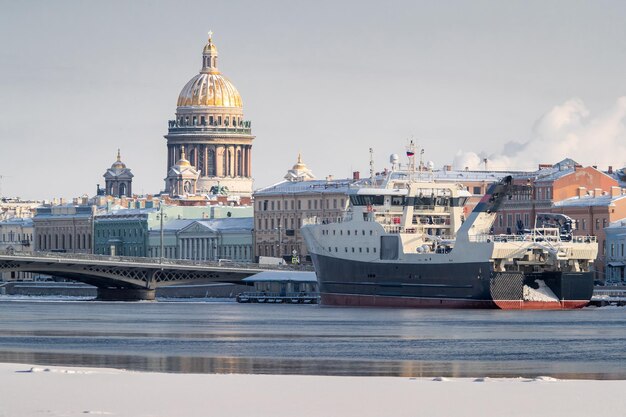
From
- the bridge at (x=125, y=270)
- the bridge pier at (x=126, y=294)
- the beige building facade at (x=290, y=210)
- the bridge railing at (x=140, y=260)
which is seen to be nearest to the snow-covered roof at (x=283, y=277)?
the bridge at (x=125, y=270)

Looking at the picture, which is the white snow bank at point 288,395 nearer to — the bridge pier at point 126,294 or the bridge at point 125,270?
the bridge at point 125,270

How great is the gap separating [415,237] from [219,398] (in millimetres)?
67378

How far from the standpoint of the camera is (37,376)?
45344mm

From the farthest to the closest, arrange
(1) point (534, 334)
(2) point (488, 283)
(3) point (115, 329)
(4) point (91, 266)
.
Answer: (4) point (91, 266) < (2) point (488, 283) < (3) point (115, 329) < (1) point (534, 334)

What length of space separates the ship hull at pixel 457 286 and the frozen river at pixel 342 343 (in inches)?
133

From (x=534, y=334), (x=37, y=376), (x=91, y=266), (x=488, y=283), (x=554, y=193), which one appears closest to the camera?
(x=37, y=376)

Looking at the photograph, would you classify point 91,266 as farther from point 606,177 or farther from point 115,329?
point 115,329

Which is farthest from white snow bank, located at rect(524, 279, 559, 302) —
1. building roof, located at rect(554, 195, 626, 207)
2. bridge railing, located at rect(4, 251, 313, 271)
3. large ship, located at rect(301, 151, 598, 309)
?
bridge railing, located at rect(4, 251, 313, 271)

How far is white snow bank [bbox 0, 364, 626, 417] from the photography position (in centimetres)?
3800

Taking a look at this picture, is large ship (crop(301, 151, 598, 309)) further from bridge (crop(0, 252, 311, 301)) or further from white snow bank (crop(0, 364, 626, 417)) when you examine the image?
white snow bank (crop(0, 364, 626, 417))

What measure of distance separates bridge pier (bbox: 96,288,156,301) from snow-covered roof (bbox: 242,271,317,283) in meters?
7.86

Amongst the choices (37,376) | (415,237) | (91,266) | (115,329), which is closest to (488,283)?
(415,237)

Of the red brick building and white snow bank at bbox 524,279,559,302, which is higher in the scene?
the red brick building

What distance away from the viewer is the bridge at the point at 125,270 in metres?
137
